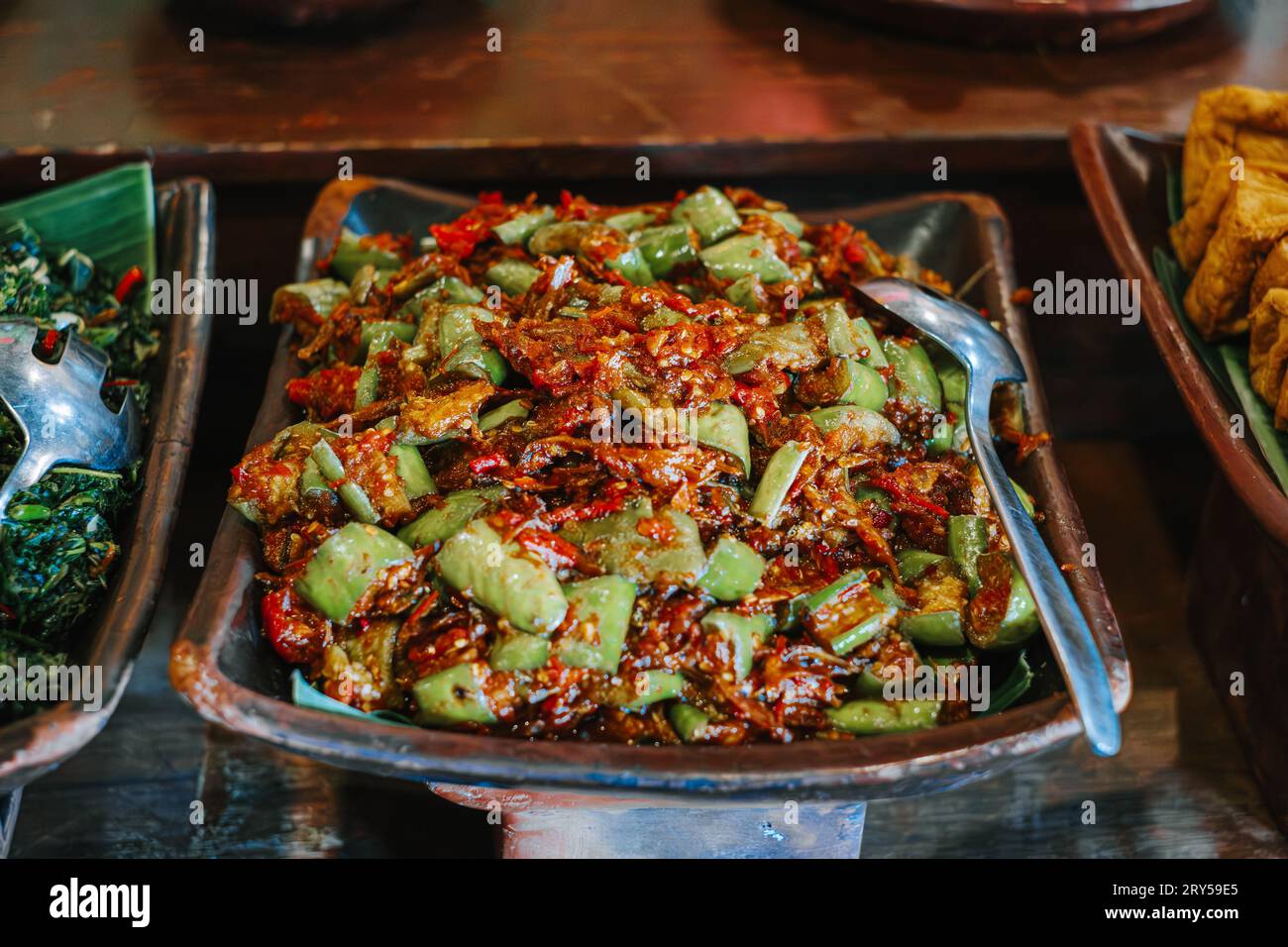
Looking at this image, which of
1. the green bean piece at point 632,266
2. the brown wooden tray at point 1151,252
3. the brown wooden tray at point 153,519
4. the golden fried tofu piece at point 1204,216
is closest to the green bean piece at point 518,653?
the brown wooden tray at point 153,519

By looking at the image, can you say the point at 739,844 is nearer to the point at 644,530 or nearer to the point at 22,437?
the point at 644,530

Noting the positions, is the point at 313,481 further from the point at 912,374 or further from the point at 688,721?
the point at 912,374

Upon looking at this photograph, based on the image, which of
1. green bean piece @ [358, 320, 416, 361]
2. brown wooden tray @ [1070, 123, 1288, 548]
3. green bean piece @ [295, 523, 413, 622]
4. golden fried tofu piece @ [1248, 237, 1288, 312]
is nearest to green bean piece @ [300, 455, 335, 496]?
green bean piece @ [295, 523, 413, 622]

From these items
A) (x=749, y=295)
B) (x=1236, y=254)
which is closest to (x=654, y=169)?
(x=749, y=295)

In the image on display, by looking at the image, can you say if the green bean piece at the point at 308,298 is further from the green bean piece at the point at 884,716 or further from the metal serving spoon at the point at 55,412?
the green bean piece at the point at 884,716

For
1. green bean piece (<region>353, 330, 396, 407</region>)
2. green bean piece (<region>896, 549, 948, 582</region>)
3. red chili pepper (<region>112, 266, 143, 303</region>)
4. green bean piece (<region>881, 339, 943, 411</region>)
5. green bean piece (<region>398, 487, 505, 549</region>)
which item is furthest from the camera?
red chili pepper (<region>112, 266, 143, 303</region>)

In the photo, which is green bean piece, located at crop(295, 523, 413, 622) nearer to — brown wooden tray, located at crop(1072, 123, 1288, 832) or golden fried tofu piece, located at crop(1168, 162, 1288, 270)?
brown wooden tray, located at crop(1072, 123, 1288, 832)

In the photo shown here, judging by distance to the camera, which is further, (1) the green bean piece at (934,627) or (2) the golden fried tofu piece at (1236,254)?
(2) the golden fried tofu piece at (1236,254)

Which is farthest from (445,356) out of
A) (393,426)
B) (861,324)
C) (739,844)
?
(739,844)
